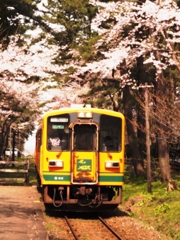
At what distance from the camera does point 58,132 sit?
46.2 feet

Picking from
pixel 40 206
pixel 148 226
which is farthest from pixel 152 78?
pixel 148 226

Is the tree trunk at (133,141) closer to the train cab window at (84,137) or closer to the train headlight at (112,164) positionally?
the train headlight at (112,164)

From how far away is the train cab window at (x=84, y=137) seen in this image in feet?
45.9

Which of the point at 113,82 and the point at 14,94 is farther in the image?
the point at 14,94

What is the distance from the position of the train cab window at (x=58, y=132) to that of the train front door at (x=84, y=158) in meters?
0.26

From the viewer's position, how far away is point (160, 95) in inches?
736

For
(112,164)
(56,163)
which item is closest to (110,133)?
(112,164)

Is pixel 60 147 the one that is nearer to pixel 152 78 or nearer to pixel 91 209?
pixel 91 209

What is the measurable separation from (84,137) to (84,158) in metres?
0.61

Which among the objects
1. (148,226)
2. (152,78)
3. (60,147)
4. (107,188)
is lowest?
(148,226)

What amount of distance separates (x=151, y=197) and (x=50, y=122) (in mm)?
5040

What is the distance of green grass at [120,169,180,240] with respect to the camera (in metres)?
13.0

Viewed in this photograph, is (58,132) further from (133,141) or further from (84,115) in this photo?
(133,141)

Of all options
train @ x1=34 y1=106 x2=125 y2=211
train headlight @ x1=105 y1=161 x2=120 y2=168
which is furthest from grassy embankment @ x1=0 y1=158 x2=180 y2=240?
train headlight @ x1=105 y1=161 x2=120 y2=168
